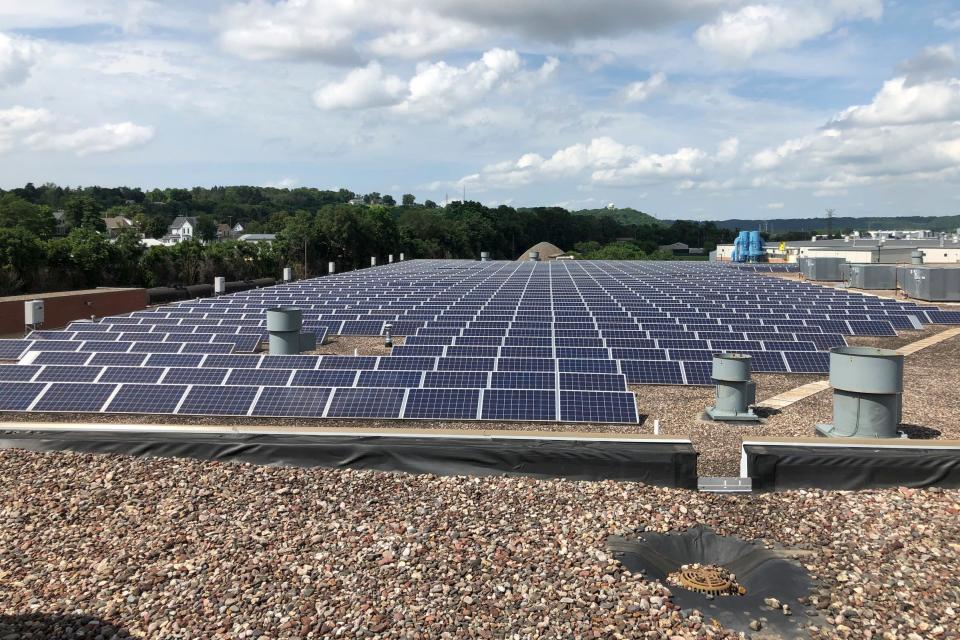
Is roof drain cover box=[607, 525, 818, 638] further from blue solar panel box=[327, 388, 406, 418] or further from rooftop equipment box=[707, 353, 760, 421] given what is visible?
blue solar panel box=[327, 388, 406, 418]

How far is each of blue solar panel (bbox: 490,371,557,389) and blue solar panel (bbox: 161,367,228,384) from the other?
620cm

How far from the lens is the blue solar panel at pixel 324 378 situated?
52.9 feet

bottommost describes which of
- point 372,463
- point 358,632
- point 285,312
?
point 358,632

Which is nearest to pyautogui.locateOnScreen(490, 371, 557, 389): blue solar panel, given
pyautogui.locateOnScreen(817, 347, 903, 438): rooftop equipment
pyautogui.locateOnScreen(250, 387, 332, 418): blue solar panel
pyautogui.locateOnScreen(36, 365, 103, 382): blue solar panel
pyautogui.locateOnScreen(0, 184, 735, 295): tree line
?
pyautogui.locateOnScreen(250, 387, 332, 418): blue solar panel

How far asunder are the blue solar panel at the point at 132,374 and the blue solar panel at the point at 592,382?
941cm

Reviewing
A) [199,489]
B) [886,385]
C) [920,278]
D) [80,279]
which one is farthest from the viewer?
[80,279]

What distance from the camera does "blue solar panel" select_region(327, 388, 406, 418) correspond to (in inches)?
575

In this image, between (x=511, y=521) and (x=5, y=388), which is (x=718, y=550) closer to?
(x=511, y=521)

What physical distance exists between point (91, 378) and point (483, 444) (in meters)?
11.2

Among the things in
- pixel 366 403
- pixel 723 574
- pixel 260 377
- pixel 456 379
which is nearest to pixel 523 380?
pixel 456 379

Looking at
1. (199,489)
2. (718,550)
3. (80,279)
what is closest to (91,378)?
(199,489)

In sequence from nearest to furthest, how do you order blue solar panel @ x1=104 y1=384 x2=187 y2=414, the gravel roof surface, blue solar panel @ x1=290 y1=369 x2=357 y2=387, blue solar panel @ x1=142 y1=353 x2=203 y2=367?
the gravel roof surface → blue solar panel @ x1=104 y1=384 x2=187 y2=414 → blue solar panel @ x1=290 y1=369 x2=357 y2=387 → blue solar panel @ x1=142 y1=353 x2=203 y2=367

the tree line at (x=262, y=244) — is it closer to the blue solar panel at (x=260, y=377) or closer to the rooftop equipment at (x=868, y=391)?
the blue solar panel at (x=260, y=377)

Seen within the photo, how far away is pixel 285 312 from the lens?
69.3 ft
